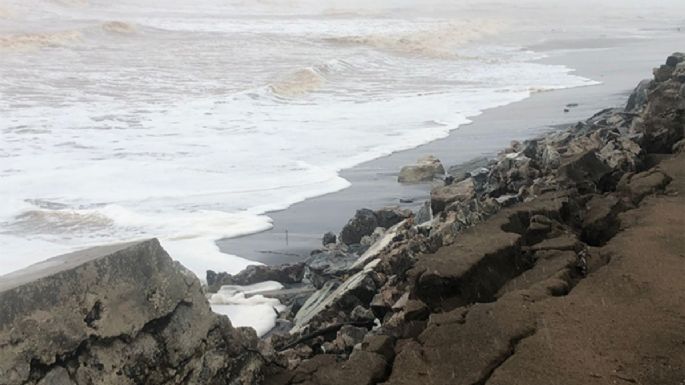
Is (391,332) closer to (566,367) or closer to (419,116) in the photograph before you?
(566,367)

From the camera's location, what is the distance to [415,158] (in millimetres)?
14211

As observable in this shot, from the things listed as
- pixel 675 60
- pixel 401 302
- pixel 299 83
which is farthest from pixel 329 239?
pixel 299 83

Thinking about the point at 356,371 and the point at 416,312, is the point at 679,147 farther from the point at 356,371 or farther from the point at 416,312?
the point at 356,371

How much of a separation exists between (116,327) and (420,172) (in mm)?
8975

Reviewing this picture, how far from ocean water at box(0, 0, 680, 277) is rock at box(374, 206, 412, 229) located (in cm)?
172

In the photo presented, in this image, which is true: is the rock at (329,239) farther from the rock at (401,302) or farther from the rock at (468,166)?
the rock at (401,302)

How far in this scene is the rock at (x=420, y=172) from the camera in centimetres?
1219

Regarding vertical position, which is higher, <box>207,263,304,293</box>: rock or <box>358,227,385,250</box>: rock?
<box>358,227,385,250</box>: rock

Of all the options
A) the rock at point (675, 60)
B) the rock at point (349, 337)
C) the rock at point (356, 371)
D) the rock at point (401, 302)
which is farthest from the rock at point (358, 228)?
the rock at point (675, 60)

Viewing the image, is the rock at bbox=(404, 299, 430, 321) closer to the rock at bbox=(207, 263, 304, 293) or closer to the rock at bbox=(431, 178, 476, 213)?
the rock at bbox=(431, 178, 476, 213)

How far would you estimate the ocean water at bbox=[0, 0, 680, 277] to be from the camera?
1066 cm

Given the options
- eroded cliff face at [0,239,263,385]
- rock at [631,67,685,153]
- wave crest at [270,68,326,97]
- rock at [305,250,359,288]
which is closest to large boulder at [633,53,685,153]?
rock at [631,67,685,153]

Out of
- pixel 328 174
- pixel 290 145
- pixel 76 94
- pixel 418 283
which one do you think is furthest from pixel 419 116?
pixel 418 283

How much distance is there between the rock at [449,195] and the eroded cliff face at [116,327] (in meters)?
4.08
